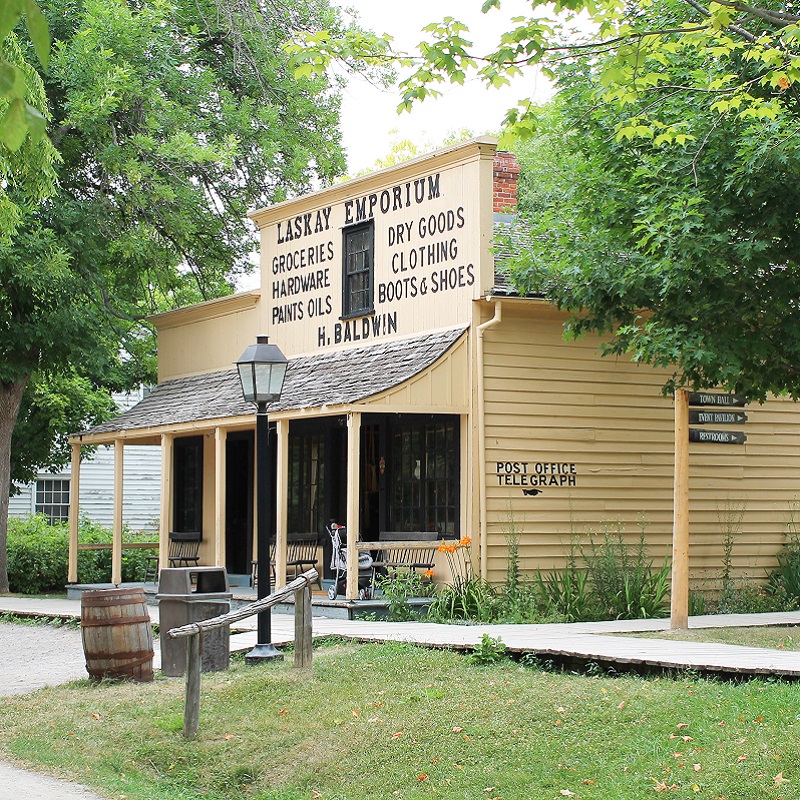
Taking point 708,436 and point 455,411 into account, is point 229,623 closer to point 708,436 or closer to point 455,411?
point 455,411

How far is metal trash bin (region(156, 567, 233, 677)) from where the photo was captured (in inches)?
453

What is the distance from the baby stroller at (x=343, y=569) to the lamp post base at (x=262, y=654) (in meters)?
3.84

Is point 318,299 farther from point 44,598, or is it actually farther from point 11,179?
point 44,598

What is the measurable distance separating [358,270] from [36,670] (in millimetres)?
7659

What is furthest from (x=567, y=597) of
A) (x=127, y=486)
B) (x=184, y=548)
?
(x=127, y=486)

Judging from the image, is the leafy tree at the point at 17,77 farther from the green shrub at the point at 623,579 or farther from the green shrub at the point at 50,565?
the green shrub at the point at 50,565

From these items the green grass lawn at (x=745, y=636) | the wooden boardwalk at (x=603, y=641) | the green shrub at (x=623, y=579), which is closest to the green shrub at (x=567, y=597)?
the green shrub at (x=623, y=579)

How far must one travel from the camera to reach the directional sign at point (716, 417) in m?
15.1

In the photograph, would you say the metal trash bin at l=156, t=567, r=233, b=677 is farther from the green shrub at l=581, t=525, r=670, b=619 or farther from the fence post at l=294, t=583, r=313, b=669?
the green shrub at l=581, t=525, r=670, b=619

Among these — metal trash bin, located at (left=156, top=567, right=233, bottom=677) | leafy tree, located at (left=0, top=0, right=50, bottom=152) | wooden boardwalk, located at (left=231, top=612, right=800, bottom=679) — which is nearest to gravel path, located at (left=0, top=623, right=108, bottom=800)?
metal trash bin, located at (left=156, top=567, right=233, bottom=677)

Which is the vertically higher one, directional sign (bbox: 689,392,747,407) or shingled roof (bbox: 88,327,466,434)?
shingled roof (bbox: 88,327,466,434)

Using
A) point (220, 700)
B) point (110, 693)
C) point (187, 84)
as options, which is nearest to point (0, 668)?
point (110, 693)

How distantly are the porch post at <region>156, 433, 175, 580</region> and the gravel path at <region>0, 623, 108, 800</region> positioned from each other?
281 cm

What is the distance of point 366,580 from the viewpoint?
16125 millimetres
